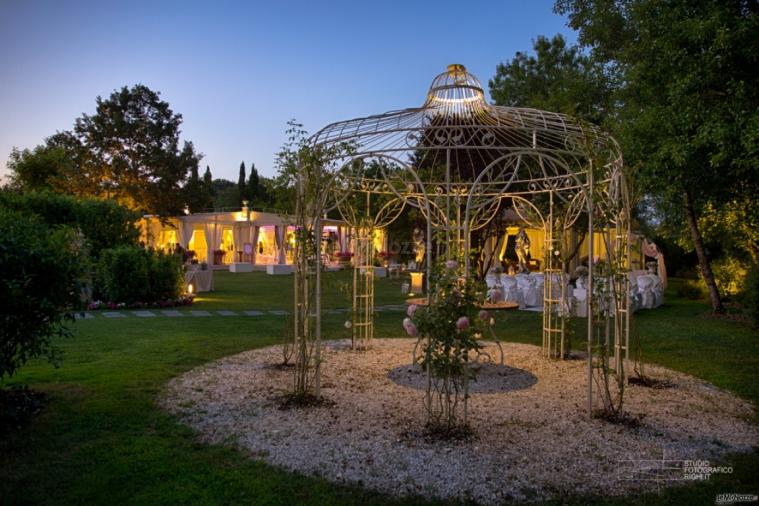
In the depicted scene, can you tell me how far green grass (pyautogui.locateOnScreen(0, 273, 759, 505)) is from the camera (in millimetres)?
3252

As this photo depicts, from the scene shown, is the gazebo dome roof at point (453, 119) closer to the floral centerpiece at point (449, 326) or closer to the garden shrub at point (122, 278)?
the floral centerpiece at point (449, 326)

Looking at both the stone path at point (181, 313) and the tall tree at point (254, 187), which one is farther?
the tall tree at point (254, 187)

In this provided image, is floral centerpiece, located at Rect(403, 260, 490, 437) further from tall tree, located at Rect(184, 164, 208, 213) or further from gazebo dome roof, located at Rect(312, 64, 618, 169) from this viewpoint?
tall tree, located at Rect(184, 164, 208, 213)

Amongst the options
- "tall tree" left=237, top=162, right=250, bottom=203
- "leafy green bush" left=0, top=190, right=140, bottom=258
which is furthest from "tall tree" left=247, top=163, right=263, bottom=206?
"leafy green bush" left=0, top=190, right=140, bottom=258

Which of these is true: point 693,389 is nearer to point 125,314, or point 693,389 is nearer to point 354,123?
point 354,123

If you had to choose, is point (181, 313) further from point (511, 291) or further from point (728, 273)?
point (728, 273)

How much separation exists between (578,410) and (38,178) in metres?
32.2

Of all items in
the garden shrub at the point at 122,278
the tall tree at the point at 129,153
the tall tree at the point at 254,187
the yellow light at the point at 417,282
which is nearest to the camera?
the garden shrub at the point at 122,278

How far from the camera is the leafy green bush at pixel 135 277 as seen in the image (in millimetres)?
12688

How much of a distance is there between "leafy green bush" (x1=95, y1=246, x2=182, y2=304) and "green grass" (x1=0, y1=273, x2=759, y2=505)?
10.0 feet

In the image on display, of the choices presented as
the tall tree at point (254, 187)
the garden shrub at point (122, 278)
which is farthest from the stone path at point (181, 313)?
the tall tree at point (254, 187)

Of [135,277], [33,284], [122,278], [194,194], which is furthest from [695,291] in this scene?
[194,194]

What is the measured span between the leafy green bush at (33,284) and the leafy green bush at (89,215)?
10.5 metres

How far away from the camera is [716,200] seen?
1102 centimetres
